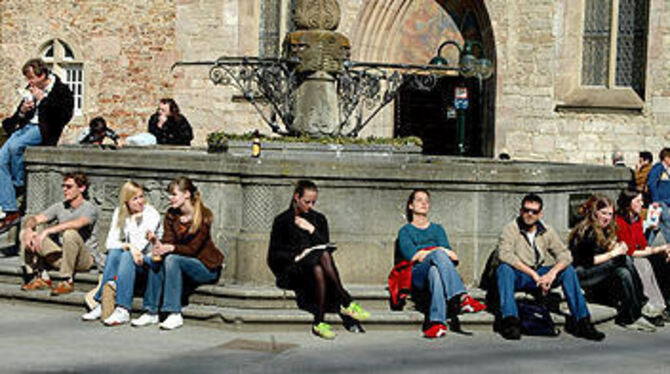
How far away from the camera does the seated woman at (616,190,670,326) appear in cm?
957

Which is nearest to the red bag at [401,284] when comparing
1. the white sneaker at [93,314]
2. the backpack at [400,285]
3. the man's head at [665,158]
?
the backpack at [400,285]

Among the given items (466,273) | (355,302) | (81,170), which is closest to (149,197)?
(81,170)

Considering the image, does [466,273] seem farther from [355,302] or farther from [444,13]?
[444,13]

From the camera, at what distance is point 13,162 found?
11.3 metres

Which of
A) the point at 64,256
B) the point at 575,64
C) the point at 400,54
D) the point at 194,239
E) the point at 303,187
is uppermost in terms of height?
the point at 400,54

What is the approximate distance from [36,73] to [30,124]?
22.8 inches

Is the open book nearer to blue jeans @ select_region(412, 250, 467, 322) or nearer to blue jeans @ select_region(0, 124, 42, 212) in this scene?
blue jeans @ select_region(412, 250, 467, 322)

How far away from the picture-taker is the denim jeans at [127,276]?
341 inches

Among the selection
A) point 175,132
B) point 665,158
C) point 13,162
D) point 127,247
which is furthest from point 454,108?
point 127,247

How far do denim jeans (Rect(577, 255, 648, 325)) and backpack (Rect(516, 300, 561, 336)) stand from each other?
0.75m

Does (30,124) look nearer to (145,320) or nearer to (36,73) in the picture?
(36,73)

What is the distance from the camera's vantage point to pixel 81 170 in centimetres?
1033

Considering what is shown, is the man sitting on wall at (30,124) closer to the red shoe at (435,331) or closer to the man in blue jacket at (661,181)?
the red shoe at (435,331)

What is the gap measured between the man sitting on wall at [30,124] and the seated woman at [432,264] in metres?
4.33
